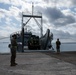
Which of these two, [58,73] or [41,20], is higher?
[41,20]

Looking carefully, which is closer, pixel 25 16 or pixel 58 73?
pixel 58 73

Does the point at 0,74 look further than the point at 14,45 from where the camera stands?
No

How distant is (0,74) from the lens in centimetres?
1152

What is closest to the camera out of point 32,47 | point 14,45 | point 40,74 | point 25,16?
point 40,74

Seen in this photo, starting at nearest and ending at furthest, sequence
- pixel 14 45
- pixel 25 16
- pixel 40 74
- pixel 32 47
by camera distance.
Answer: pixel 40 74 < pixel 14 45 < pixel 32 47 < pixel 25 16

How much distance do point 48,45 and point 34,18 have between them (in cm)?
607

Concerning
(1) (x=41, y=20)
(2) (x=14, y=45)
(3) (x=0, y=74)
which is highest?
(1) (x=41, y=20)

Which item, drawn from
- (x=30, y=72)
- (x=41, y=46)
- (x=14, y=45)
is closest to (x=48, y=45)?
(x=41, y=46)

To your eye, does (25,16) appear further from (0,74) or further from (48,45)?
(0,74)

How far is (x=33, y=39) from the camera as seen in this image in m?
37.2

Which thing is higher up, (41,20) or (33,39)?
(41,20)

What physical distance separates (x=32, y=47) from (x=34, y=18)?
6.98m

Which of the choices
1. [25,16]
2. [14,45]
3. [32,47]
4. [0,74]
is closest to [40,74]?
[0,74]

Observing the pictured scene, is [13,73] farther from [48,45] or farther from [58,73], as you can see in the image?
[48,45]
